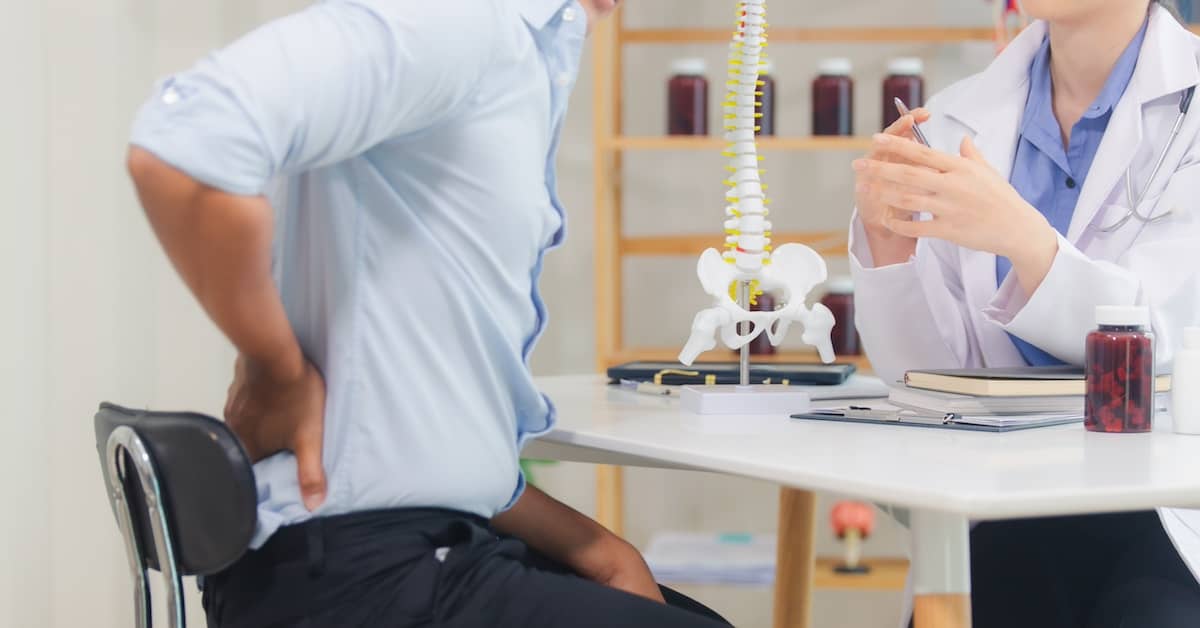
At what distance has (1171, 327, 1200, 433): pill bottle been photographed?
3.74 feet

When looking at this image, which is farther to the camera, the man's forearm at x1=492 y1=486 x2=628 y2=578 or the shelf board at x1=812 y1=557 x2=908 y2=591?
the shelf board at x1=812 y1=557 x2=908 y2=591

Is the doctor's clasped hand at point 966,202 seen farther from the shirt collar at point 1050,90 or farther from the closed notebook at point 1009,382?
the shirt collar at point 1050,90

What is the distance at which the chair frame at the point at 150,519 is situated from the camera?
940 millimetres

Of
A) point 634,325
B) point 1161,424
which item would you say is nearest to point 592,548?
point 1161,424

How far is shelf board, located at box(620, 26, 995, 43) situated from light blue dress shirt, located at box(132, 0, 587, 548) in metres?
1.78

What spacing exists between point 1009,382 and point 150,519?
807 mm

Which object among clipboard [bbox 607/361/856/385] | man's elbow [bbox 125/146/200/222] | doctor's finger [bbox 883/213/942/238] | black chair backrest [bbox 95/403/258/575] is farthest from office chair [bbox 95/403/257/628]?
doctor's finger [bbox 883/213/942/238]

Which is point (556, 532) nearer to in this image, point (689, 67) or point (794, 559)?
point (794, 559)

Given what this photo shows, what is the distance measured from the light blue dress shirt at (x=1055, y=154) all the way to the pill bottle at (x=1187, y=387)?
362mm

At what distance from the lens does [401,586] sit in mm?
→ 931

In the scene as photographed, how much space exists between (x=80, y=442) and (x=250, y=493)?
170 centimetres

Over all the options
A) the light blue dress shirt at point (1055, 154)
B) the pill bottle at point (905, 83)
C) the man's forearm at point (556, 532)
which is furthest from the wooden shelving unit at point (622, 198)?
the man's forearm at point (556, 532)

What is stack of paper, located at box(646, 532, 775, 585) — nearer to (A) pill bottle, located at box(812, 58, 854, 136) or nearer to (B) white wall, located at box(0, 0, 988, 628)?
(B) white wall, located at box(0, 0, 988, 628)

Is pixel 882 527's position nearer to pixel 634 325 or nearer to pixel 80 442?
pixel 634 325
